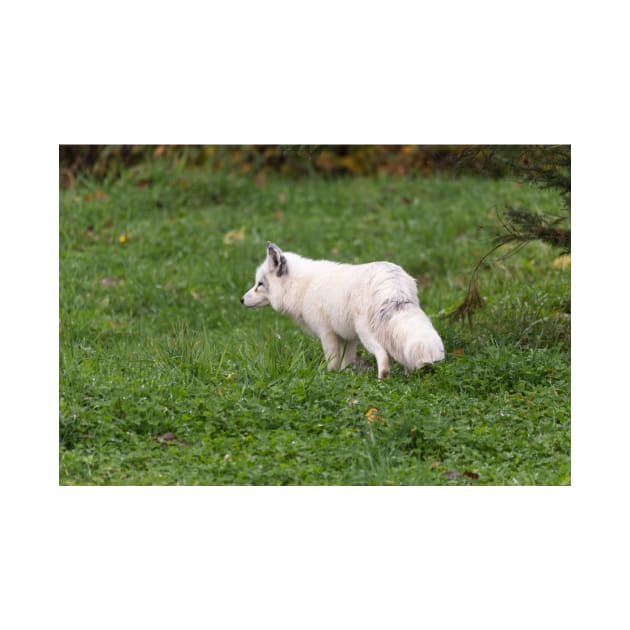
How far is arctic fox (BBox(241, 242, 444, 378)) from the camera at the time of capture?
7488mm

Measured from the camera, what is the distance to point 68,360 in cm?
821

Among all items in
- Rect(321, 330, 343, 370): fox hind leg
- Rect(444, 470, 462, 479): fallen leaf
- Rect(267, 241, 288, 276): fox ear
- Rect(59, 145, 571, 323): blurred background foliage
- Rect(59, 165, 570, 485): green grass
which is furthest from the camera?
Rect(59, 145, 571, 323): blurred background foliage

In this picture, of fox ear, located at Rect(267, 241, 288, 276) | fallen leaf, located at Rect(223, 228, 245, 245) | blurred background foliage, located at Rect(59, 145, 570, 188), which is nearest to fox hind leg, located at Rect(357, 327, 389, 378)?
fox ear, located at Rect(267, 241, 288, 276)

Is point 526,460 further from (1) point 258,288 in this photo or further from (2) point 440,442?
(1) point 258,288

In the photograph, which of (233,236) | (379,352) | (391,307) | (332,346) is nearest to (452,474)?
(379,352)

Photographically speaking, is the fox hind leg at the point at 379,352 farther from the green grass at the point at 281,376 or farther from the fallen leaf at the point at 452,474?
the fallen leaf at the point at 452,474

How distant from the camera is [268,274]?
29.1 ft

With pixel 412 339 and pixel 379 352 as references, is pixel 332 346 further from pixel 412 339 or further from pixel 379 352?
pixel 412 339

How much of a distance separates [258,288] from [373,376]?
1.67 meters

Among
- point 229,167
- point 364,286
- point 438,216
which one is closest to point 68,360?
point 364,286

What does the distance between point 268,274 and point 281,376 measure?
1.60 metres

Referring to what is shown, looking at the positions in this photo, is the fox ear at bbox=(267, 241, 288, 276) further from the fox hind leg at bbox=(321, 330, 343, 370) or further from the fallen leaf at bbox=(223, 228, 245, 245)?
the fallen leaf at bbox=(223, 228, 245, 245)

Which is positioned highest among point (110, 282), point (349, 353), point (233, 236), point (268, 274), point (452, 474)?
point (233, 236)

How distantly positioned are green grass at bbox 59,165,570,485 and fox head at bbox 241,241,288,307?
20.2 inches
